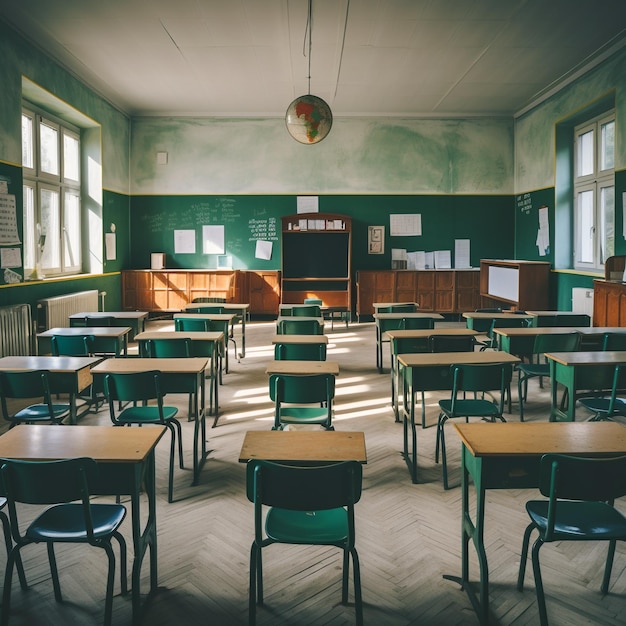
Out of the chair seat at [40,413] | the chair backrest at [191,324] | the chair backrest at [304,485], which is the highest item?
the chair backrest at [191,324]

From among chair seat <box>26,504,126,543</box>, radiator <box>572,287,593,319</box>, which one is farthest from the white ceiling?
chair seat <box>26,504,126,543</box>

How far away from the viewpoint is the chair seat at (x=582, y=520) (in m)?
2.19

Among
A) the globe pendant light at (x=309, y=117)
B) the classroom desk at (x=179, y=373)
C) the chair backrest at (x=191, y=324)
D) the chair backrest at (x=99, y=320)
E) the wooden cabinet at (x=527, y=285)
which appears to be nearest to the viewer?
the classroom desk at (x=179, y=373)

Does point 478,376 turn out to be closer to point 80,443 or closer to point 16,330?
point 80,443

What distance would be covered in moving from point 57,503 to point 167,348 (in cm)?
276

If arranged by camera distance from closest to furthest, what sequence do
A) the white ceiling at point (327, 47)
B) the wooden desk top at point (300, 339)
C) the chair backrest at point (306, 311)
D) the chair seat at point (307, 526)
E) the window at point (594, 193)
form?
the chair seat at point (307, 526) < the wooden desk top at point (300, 339) < the white ceiling at point (327, 47) < the chair backrest at point (306, 311) < the window at point (594, 193)

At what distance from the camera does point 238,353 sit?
809 centimetres

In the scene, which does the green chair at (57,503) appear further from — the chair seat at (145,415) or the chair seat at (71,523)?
the chair seat at (145,415)

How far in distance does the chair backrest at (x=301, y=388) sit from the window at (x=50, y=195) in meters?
5.53

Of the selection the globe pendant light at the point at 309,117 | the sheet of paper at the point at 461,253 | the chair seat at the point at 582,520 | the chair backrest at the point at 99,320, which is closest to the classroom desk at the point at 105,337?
the chair backrest at the point at 99,320

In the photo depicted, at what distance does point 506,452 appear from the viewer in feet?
7.44

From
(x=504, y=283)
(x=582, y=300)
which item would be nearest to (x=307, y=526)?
(x=582, y=300)

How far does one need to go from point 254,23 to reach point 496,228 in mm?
6876

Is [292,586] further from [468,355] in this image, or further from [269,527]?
[468,355]
